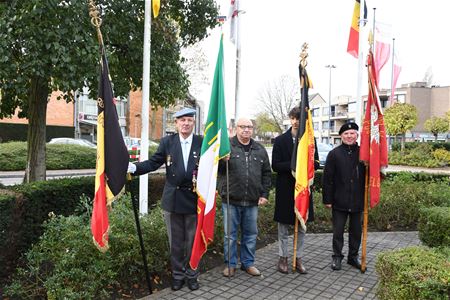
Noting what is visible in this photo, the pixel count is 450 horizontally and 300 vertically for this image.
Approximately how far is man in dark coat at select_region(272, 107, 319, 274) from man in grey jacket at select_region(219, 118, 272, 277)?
0.24 meters

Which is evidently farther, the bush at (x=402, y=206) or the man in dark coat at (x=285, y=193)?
the bush at (x=402, y=206)

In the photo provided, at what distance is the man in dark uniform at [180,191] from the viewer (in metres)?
4.61

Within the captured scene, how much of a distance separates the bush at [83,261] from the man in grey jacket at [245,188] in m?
0.90

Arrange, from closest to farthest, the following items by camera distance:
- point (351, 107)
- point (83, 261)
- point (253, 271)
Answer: point (83, 261), point (253, 271), point (351, 107)

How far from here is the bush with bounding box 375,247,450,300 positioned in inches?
121

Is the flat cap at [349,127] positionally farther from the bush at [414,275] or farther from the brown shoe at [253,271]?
the brown shoe at [253,271]

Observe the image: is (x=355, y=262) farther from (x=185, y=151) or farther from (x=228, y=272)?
(x=185, y=151)

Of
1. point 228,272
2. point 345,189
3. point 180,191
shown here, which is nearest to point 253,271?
point 228,272

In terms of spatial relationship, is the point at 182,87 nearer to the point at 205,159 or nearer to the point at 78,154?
the point at 205,159

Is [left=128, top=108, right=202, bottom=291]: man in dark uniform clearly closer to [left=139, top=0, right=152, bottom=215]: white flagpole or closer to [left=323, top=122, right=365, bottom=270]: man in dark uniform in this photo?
[left=139, top=0, right=152, bottom=215]: white flagpole

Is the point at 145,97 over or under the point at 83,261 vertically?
over

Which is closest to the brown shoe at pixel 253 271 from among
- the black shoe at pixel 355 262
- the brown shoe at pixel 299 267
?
the brown shoe at pixel 299 267

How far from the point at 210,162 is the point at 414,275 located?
7.94 feet

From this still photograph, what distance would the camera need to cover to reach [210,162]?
4.66 m
